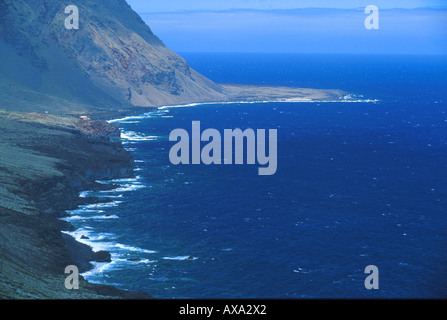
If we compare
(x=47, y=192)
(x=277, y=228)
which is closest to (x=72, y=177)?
(x=47, y=192)

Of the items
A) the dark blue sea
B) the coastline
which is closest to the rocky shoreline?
the coastline

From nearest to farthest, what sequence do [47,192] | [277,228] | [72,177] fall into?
1. [277,228]
2. [47,192]
3. [72,177]

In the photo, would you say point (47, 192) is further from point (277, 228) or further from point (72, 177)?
point (277, 228)

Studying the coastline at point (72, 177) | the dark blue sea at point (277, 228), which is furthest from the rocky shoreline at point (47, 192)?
the dark blue sea at point (277, 228)

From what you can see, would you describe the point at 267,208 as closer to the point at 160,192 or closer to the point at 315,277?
the point at 160,192

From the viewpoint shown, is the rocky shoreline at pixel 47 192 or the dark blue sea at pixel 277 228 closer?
the rocky shoreline at pixel 47 192

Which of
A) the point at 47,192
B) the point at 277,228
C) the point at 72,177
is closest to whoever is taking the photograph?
the point at 277,228

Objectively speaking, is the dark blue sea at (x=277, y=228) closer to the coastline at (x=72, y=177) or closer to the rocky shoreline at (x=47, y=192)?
the coastline at (x=72, y=177)

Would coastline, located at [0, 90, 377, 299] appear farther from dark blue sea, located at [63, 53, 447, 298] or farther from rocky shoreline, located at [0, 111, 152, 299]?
dark blue sea, located at [63, 53, 447, 298]
